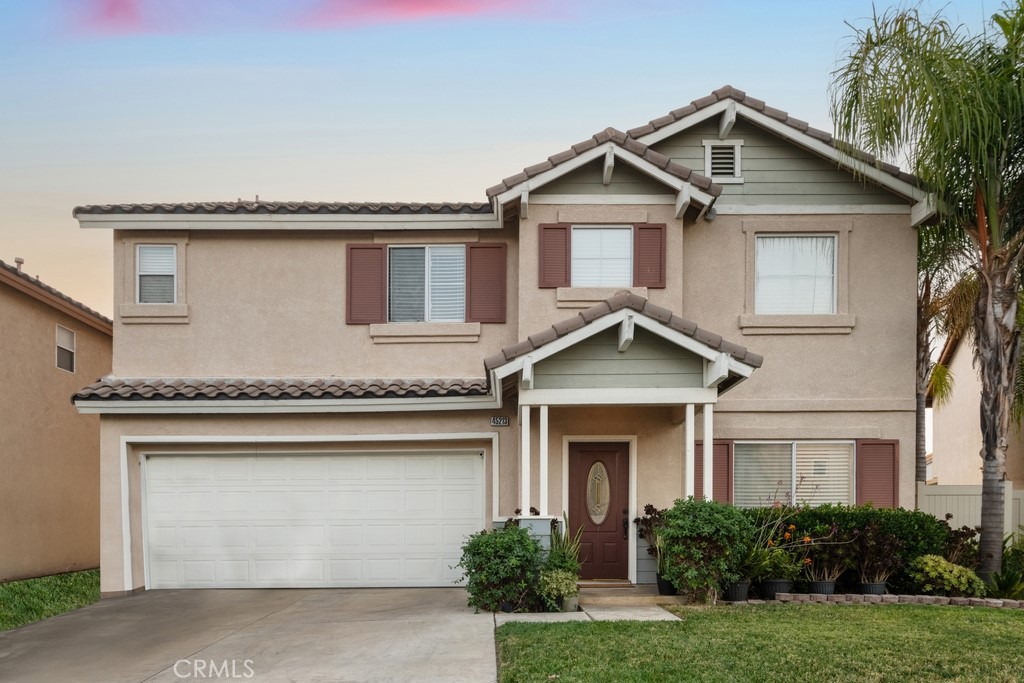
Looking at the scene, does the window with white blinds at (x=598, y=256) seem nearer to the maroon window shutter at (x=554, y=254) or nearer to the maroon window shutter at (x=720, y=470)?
the maroon window shutter at (x=554, y=254)

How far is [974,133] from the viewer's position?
42.4 feet

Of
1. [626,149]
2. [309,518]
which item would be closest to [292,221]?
[309,518]

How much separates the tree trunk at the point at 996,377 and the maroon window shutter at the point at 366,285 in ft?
29.8

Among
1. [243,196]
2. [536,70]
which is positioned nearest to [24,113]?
[243,196]

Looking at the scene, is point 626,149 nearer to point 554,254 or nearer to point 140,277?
point 554,254

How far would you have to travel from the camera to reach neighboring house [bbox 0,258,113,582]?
16.6 m

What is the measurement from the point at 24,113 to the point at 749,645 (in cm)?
1490

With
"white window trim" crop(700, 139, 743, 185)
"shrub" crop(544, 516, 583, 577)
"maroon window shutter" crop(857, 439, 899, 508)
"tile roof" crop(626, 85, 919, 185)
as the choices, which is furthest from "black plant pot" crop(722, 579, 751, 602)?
"tile roof" crop(626, 85, 919, 185)

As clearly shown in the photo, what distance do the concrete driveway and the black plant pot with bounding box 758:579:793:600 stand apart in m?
3.93

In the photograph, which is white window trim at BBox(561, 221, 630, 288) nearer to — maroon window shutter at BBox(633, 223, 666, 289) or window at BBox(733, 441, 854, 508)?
maroon window shutter at BBox(633, 223, 666, 289)

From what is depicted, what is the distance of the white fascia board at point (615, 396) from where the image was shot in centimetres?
1248

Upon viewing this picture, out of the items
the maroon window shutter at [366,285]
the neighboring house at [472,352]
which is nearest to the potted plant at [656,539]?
the neighboring house at [472,352]

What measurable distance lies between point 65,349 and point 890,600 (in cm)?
1585

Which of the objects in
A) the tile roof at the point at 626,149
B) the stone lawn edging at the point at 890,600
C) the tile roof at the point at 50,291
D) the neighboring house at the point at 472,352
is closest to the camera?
the stone lawn edging at the point at 890,600
